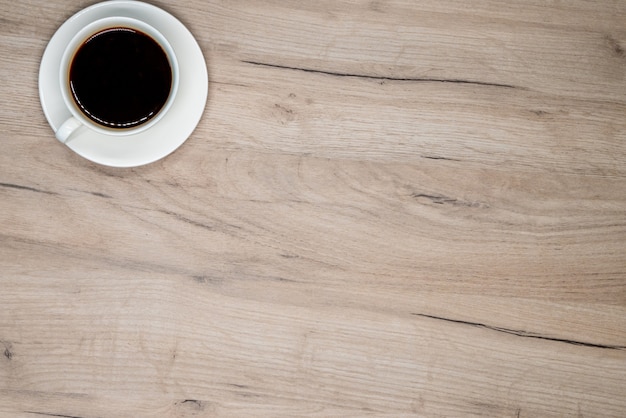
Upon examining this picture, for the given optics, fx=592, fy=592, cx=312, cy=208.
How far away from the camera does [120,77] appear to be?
714mm

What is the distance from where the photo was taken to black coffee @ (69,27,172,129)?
72 centimetres

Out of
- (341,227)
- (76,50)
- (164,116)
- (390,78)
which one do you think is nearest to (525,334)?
(341,227)

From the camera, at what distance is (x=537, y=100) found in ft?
2.64

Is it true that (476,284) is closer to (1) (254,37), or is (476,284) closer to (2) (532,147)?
(2) (532,147)

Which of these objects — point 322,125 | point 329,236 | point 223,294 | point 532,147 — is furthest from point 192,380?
point 532,147

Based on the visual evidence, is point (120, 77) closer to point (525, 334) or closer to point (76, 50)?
point (76, 50)

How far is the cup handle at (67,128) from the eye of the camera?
2.25 feet

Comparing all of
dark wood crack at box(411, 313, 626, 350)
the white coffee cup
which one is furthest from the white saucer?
dark wood crack at box(411, 313, 626, 350)

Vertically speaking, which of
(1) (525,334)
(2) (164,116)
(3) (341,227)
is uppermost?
(2) (164,116)

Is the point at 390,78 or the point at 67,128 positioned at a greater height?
the point at 390,78

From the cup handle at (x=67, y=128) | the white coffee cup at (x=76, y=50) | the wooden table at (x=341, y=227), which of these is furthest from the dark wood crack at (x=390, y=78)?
the cup handle at (x=67, y=128)

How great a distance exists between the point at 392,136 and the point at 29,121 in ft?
1.55

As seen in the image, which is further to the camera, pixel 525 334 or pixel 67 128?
pixel 525 334

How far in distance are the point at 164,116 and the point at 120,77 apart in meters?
0.07
